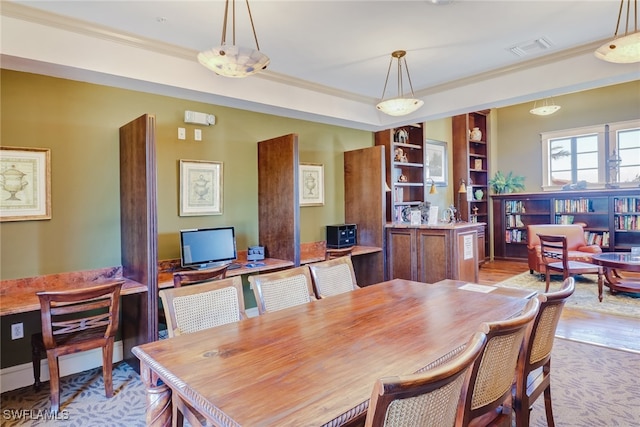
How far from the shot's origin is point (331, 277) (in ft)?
8.55

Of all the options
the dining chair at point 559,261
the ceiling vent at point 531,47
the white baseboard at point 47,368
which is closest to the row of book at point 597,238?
the dining chair at point 559,261

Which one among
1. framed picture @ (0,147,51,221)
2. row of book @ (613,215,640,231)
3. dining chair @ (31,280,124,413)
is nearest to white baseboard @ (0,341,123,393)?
dining chair @ (31,280,124,413)

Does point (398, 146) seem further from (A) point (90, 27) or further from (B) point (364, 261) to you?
(A) point (90, 27)

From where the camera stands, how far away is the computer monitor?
3.48 metres

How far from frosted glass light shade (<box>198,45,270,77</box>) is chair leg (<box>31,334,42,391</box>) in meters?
2.30

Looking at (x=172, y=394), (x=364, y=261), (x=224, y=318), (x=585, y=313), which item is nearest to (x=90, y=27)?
(x=224, y=318)

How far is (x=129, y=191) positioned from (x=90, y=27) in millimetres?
1313

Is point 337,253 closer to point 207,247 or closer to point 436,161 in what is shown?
point 207,247

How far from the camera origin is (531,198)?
7562 mm

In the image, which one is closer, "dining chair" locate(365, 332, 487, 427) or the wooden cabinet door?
"dining chair" locate(365, 332, 487, 427)

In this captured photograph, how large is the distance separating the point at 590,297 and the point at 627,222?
262 cm

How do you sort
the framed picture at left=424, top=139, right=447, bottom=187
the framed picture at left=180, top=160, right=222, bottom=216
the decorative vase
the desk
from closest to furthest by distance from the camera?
the desk < the framed picture at left=180, top=160, right=222, bottom=216 < the framed picture at left=424, top=139, right=447, bottom=187 < the decorative vase

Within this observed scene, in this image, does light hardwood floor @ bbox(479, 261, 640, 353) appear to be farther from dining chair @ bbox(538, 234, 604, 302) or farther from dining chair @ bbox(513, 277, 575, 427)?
dining chair @ bbox(513, 277, 575, 427)

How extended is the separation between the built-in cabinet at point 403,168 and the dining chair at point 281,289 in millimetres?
3500
